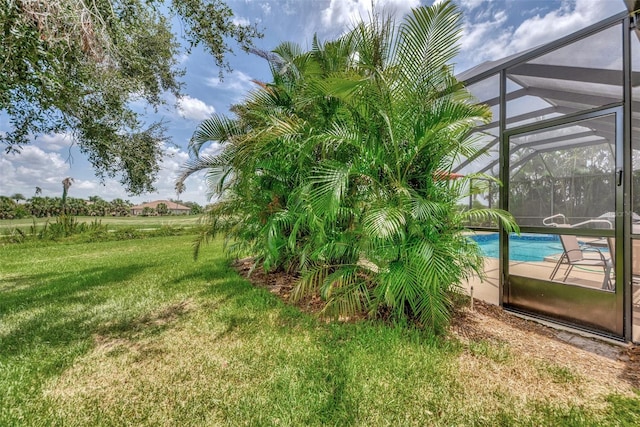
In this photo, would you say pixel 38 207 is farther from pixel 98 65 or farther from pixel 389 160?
pixel 389 160

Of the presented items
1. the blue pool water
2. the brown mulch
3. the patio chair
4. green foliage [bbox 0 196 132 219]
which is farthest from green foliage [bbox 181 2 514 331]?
green foliage [bbox 0 196 132 219]

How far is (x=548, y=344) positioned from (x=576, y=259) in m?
1.20

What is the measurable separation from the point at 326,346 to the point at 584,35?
456 cm

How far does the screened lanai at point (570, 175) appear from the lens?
2.82m

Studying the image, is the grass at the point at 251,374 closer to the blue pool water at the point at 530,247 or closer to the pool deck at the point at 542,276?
the pool deck at the point at 542,276

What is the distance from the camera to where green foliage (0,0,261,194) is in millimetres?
2811

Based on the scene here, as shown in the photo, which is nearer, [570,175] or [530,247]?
[570,175]

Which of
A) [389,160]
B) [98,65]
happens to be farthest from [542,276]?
[98,65]

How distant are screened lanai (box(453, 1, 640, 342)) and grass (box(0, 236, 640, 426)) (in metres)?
1.41

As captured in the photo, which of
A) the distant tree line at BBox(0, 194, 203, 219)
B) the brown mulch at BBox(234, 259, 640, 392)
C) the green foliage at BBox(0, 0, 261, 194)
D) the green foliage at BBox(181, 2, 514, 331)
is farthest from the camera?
the distant tree line at BBox(0, 194, 203, 219)

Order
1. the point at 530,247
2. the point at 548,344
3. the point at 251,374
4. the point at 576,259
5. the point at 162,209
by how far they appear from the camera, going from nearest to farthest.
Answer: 1. the point at 251,374
2. the point at 548,344
3. the point at 576,259
4. the point at 530,247
5. the point at 162,209

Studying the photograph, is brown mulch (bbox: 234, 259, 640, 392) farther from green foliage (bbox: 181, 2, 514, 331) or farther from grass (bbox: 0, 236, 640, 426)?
green foliage (bbox: 181, 2, 514, 331)

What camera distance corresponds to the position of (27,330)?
11.0 ft

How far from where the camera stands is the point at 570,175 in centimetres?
331
